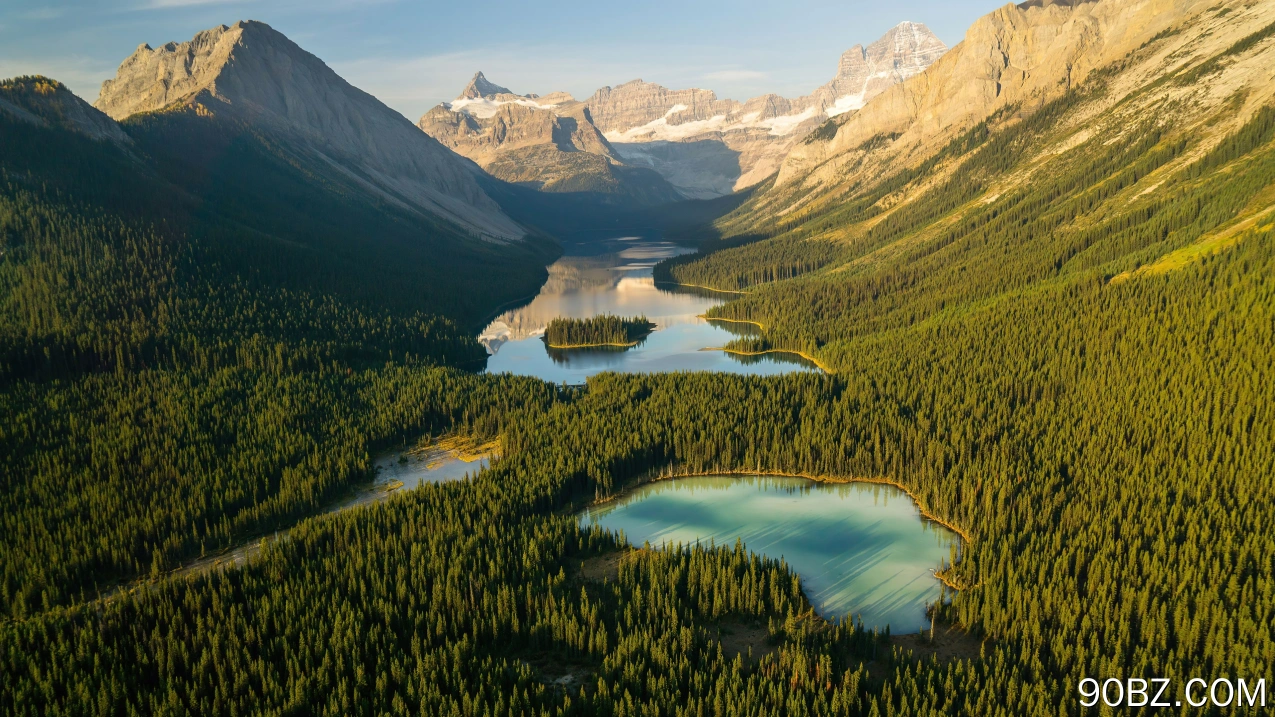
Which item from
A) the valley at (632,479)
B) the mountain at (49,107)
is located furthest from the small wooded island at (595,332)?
the mountain at (49,107)

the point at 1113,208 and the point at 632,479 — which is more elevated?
the point at 1113,208

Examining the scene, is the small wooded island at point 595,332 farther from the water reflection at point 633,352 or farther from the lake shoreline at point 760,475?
the lake shoreline at point 760,475

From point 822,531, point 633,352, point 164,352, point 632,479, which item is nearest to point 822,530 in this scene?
point 822,531

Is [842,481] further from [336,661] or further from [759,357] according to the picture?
[759,357]

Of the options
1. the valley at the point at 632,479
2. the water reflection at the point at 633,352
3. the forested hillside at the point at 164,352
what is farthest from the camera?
the water reflection at the point at 633,352

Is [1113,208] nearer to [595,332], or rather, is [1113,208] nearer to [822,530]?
[595,332]

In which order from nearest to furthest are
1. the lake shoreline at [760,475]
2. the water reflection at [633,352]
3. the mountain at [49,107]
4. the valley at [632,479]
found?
the valley at [632,479], the lake shoreline at [760,475], the water reflection at [633,352], the mountain at [49,107]
